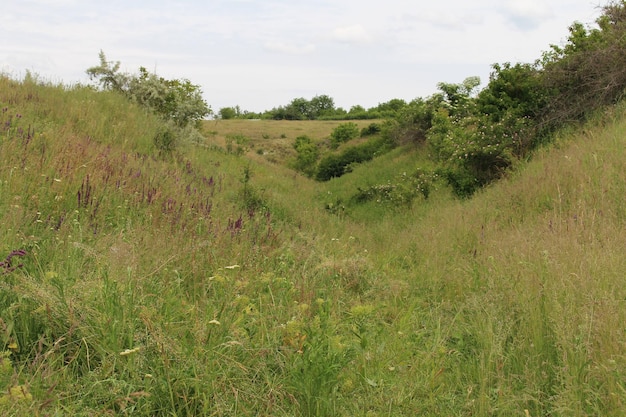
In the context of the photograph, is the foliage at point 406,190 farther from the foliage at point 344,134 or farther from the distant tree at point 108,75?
the foliage at point 344,134

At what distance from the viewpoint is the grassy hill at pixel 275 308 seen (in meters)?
2.75

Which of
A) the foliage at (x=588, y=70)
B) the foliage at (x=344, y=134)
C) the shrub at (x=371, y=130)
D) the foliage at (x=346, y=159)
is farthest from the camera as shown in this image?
the foliage at (x=344, y=134)

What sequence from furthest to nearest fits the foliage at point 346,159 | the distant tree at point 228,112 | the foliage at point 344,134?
the distant tree at point 228,112
the foliage at point 344,134
the foliage at point 346,159

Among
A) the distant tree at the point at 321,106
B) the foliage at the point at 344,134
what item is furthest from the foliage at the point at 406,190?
the distant tree at the point at 321,106

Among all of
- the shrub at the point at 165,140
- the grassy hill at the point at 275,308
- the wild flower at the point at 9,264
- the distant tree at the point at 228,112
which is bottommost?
the grassy hill at the point at 275,308

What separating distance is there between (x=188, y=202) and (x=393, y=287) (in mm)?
Answer: 3036

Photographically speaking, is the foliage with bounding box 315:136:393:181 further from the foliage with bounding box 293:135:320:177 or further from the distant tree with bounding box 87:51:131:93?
the distant tree with bounding box 87:51:131:93

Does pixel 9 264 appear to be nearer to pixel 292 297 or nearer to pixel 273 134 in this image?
pixel 292 297

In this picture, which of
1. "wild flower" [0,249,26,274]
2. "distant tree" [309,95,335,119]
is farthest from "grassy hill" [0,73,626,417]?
"distant tree" [309,95,335,119]

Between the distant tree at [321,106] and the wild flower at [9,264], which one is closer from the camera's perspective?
the wild flower at [9,264]

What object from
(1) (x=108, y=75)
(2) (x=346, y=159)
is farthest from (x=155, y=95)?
(2) (x=346, y=159)

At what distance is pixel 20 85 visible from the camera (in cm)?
1145

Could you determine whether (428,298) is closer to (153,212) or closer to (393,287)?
(393,287)

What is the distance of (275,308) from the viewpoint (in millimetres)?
3844
